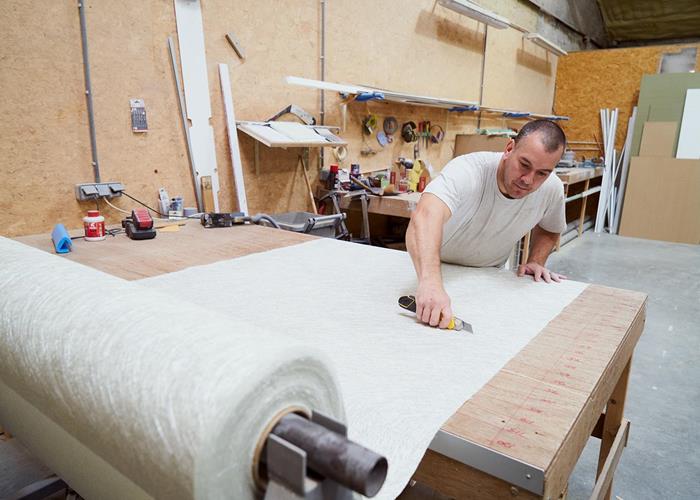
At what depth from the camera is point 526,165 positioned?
4.57 feet

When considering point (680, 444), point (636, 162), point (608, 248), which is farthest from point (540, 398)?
point (636, 162)

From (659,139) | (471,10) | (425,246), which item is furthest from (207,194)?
(659,139)

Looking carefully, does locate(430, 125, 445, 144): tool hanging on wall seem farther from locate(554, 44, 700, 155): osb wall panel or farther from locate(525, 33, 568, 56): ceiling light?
locate(554, 44, 700, 155): osb wall panel

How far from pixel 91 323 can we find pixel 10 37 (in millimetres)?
1681

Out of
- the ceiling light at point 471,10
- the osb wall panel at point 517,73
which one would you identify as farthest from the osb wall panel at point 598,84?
the ceiling light at point 471,10

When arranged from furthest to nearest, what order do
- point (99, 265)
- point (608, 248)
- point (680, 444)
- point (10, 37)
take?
point (608, 248) < point (680, 444) < point (10, 37) < point (99, 265)

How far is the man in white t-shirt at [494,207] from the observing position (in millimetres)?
1273

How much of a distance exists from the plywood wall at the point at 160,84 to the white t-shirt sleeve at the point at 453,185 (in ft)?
4.48

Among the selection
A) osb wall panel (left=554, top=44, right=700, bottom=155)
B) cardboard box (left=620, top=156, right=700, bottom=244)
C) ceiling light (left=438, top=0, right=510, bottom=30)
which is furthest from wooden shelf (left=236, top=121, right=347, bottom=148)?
osb wall panel (left=554, top=44, right=700, bottom=155)

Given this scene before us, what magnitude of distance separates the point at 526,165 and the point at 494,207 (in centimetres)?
22

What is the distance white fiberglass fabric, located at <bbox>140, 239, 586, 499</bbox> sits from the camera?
2.02ft

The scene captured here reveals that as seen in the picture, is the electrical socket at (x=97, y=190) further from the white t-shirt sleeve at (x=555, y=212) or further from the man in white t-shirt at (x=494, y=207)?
the white t-shirt sleeve at (x=555, y=212)

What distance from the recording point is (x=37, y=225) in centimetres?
177

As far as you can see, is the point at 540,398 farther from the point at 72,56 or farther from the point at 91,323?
the point at 72,56
